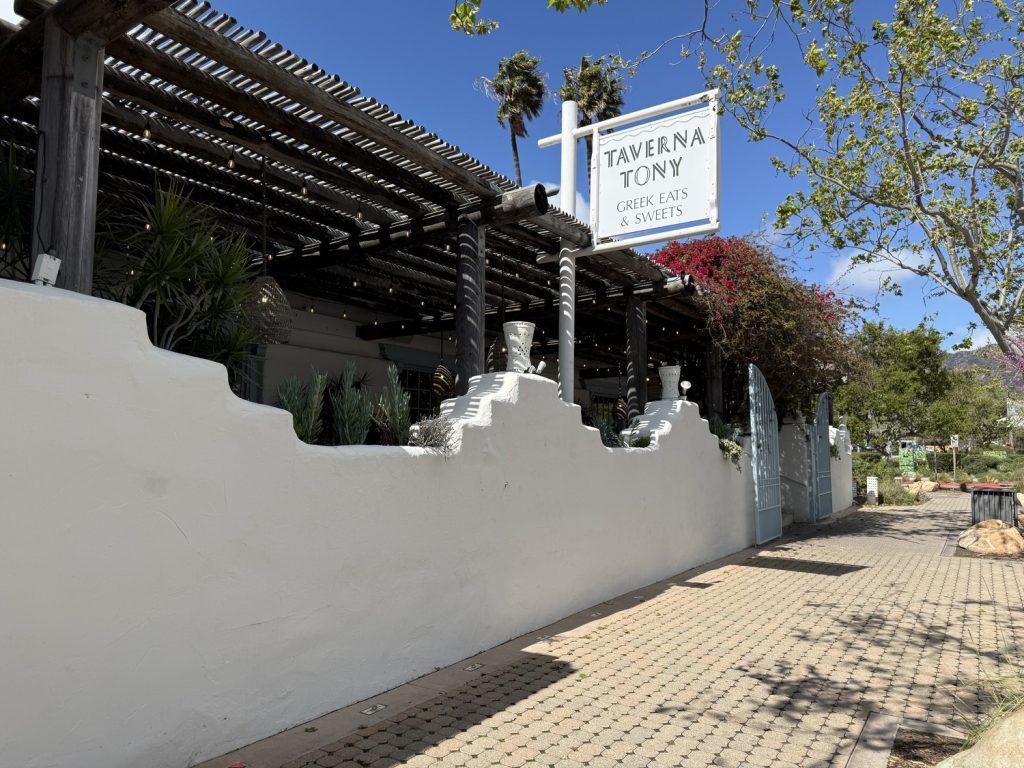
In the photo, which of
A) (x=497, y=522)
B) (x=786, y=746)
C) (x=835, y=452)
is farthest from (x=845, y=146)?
(x=835, y=452)

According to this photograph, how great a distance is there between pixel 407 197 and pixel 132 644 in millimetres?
4447

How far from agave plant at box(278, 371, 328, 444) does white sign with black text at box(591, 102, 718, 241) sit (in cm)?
388

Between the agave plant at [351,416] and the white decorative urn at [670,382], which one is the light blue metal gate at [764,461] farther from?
the agave plant at [351,416]

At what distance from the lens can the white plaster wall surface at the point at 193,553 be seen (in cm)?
259

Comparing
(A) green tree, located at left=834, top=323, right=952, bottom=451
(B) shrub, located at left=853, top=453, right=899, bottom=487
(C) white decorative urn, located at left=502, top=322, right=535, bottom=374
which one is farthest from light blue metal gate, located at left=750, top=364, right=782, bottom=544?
(A) green tree, located at left=834, top=323, right=952, bottom=451

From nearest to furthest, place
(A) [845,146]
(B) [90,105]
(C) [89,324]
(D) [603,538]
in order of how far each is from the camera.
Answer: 1. (C) [89,324]
2. (B) [90,105]
3. (D) [603,538]
4. (A) [845,146]

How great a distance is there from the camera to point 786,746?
3.62 metres

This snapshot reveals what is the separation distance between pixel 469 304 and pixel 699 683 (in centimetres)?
352

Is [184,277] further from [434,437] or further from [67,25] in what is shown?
[434,437]

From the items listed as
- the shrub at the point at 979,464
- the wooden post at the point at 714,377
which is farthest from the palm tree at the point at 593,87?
the shrub at the point at 979,464

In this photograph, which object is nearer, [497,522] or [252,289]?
[252,289]

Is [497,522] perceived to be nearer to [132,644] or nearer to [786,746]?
[786,746]

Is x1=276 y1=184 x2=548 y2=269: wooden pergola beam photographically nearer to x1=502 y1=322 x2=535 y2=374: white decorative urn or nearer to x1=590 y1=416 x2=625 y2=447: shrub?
x1=502 y1=322 x2=535 y2=374: white decorative urn

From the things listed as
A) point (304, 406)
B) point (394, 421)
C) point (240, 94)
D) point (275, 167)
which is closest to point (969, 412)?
point (394, 421)
